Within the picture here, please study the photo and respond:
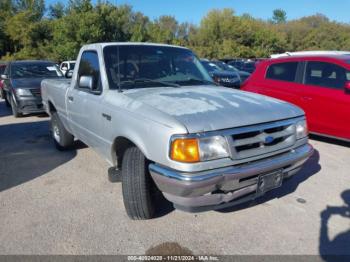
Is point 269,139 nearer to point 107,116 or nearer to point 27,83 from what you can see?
point 107,116

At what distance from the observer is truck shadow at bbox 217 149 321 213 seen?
3.91m

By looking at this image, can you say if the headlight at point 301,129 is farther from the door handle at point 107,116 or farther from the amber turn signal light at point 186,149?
the door handle at point 107,116

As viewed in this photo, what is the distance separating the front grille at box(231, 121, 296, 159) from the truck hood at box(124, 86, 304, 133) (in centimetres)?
8

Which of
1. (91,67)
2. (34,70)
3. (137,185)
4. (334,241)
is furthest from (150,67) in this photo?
(34,70)

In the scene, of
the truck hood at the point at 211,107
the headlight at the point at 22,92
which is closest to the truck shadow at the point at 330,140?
the truck hood at the point at 211,107

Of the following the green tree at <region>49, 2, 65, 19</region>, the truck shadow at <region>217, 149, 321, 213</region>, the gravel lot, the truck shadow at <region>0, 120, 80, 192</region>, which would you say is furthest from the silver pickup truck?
the green tree at <region>49, 2, 65, 19</region>

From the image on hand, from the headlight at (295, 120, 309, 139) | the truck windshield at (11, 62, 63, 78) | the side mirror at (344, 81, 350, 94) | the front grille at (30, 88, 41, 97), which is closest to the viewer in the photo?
the headlight at (295, 120, 309, 139)

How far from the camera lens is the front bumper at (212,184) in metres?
2.75

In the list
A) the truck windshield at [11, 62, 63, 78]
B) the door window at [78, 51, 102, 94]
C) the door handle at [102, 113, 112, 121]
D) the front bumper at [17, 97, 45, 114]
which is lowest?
the front bumper at [17, 97, 45, 114]

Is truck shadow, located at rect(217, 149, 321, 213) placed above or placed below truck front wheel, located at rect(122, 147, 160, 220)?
below

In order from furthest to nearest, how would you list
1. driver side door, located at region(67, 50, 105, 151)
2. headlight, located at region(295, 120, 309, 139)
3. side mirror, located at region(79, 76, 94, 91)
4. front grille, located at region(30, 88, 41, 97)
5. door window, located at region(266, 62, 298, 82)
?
front grille, located at region(30, 88, 41, 97) → door window, located at region(266, 62, 298, 82) → driver side door, located at region(67, 50, 105, 151) → side mirror, located at region(79, 76, 94, 91) → headlight, located at region(295, 120, 309, 139)

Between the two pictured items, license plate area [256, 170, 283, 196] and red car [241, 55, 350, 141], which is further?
red car [241, 55, 350, 141]

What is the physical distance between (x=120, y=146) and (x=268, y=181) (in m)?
1.63

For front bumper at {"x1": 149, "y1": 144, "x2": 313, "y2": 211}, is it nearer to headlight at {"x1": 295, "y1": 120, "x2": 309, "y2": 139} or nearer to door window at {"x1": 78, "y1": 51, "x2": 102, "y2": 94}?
headlight at {"x1": 295, "y1": 120, "x2": 309, "y2": 139}
